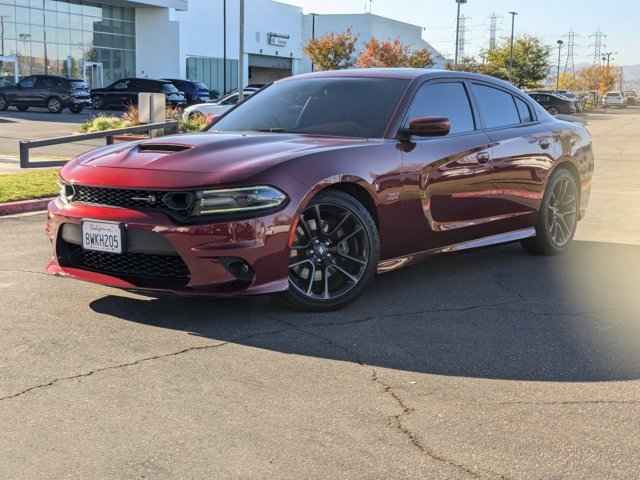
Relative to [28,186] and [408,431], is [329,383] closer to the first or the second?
[408,431]

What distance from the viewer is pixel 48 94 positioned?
38.0 meters

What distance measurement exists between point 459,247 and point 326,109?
1.43 meters

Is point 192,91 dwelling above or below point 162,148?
above

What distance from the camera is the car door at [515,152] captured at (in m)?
6.75

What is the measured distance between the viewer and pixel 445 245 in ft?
20.5

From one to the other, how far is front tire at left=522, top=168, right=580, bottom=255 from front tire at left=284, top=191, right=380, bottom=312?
2370 millimetres

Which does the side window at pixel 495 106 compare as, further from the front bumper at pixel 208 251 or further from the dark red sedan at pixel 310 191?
the front bumper at pixel 208 251

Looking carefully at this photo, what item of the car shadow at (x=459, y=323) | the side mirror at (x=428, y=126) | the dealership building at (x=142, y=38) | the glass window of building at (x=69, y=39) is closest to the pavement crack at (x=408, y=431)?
the car shadow at (x=459, y=323)

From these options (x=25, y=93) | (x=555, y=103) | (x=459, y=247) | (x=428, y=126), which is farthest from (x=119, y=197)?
(x=555, y=103)

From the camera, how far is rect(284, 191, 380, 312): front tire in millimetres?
5262

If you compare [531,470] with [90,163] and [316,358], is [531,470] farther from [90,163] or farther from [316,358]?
[90,163]

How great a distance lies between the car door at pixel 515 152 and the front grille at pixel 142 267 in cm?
282

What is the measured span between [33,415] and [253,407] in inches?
36.8

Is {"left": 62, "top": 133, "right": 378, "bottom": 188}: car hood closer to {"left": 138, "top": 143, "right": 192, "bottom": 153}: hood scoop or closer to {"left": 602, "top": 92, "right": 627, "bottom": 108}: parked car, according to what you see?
{"left": 138, "top": 143, "right": 192, "bottom": 153}: hood scoop
